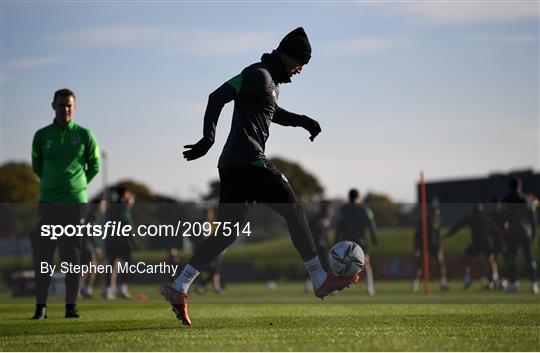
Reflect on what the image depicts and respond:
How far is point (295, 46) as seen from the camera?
855 centimetres

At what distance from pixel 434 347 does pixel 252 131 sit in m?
2.56

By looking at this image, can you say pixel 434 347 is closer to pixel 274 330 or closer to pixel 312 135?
pixel 274 330

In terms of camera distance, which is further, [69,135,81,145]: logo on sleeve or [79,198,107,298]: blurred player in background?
[79,198,107,298]: blurred player in background

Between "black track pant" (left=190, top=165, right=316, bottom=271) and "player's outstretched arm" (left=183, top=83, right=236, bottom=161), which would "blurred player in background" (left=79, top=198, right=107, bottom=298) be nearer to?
"black track pant" (left=190, top=165, right=316, bottom=271)

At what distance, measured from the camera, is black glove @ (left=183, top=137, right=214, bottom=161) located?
25.9ft

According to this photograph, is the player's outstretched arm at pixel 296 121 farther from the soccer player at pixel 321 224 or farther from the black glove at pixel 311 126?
the soccer player at pixel 321 224

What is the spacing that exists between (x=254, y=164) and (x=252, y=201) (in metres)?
0.36

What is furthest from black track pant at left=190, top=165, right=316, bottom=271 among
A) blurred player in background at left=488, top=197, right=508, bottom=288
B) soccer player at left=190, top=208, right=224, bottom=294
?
blurred player in background at left=488, top=197, right=508, bottom=288

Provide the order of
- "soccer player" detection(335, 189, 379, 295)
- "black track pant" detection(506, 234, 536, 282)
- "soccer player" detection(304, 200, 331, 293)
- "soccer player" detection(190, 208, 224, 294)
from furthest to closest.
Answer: "soccer player" detection(304, 200, 331, 293), "soccer player" detection(190, 208, 224, 294), "soccer player" detection(335, 189, 379, 295), "black track pant" detection(506, 234, 536, 282)

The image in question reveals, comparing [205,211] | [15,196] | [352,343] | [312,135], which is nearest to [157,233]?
[205,211]

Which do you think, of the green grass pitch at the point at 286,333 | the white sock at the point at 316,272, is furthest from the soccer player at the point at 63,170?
the white sock at the point at 316,272

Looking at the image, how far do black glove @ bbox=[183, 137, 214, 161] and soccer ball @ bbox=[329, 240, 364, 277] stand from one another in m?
1.74

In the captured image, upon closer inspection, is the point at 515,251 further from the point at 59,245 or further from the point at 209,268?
the point at 59,245

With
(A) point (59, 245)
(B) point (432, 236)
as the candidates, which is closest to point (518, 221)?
(B) point (432, 236)
